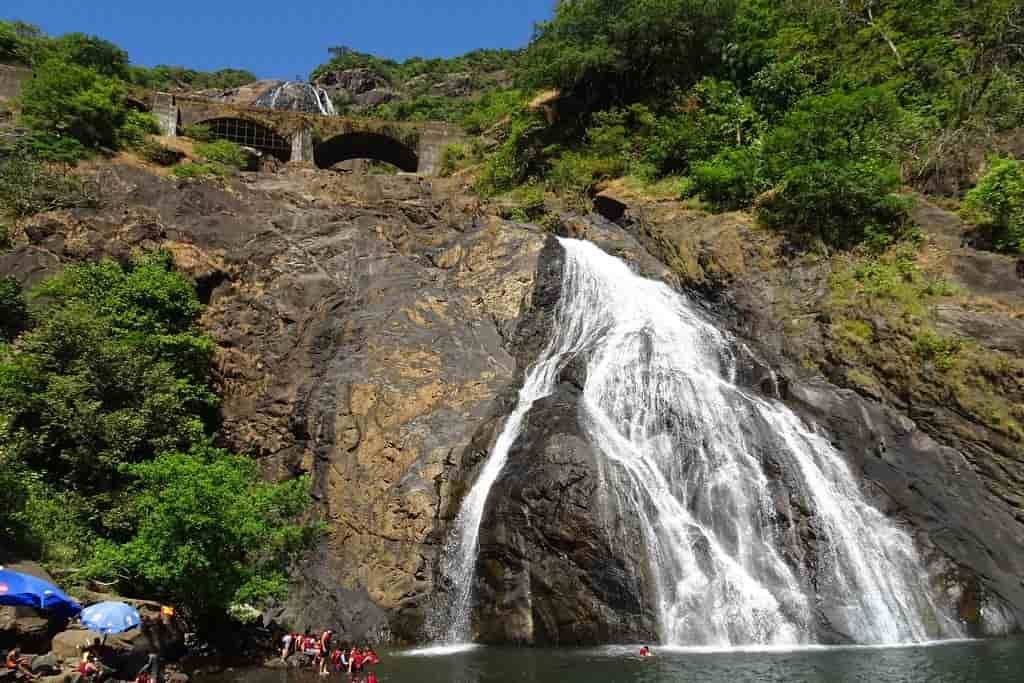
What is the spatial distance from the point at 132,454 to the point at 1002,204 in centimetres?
2913

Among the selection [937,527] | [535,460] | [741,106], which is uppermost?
[741,106]

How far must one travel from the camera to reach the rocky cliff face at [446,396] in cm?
1691

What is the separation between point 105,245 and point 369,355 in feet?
38.5

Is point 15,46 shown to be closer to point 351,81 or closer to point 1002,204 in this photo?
point 1002,204

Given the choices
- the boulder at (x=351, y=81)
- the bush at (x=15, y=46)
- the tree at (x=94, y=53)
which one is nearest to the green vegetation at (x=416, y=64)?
the boulder at (x=351, y=81)

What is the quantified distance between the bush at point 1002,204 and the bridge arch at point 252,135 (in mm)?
37564

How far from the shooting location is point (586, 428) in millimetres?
19344

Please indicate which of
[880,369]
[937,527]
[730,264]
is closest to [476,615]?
[937,527]

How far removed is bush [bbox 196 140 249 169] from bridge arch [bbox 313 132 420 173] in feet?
24.9

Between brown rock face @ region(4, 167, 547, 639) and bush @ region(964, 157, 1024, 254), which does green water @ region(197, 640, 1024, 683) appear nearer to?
brown rock face @ region(4, 167, 547, 639)

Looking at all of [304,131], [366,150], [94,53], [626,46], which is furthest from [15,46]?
[626,46]

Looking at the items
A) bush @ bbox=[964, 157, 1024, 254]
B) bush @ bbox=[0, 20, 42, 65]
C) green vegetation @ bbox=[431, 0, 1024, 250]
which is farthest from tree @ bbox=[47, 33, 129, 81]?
bush @ bbox=[964, 157, 1024, 254]

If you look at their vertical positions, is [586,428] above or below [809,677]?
above

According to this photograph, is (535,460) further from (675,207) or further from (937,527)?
(675,207)
